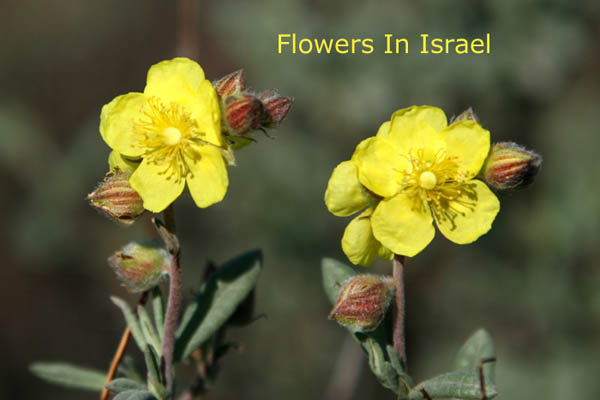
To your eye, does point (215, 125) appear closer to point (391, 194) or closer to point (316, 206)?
point (391, 194)

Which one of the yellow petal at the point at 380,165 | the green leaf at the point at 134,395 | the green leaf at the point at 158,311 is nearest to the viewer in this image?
the green leaf at the point at 134,395

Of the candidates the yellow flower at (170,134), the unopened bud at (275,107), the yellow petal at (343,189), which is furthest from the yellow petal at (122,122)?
the yellow petal at (343,189)

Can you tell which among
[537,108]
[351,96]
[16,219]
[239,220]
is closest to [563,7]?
[537,108]

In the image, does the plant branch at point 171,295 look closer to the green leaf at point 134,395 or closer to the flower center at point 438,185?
the green leaf at point 134,395

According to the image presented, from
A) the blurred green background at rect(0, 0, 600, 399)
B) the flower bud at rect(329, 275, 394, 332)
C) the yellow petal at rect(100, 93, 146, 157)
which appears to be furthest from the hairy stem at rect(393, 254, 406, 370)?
the blurred green background at rect(0, 0, 600, 399)

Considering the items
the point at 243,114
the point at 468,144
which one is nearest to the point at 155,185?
the point at 243,114

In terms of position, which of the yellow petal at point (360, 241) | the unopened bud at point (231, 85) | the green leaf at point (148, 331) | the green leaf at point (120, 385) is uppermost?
the unopened bud at point (231, 85)
